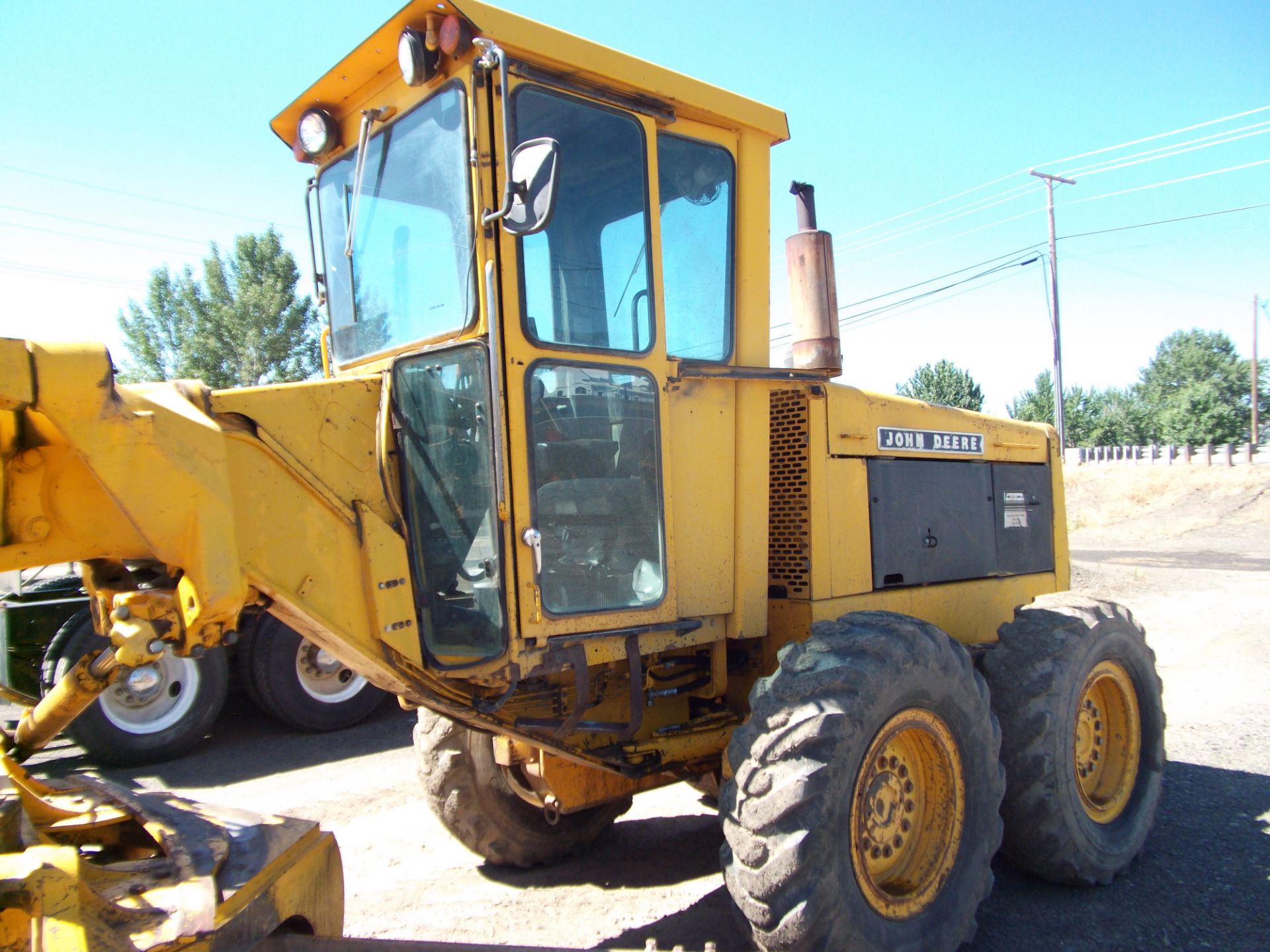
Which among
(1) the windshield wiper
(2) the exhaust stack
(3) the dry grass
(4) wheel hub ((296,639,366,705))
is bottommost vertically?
(4) wheel hub ((296,639,366,705))

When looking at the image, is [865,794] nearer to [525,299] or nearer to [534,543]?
[534,543]

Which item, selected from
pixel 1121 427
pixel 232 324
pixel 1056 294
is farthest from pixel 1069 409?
pixel 232 324

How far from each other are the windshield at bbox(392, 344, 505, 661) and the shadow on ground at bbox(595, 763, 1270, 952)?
1.42 m

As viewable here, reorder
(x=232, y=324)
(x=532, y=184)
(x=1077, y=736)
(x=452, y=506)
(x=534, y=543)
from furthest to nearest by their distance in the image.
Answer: (x=232, y=324), (x=1077, y=736), (x=452, y=506), (x=534, y=543), (x=532, y=184)

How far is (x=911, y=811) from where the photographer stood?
10.7 ft

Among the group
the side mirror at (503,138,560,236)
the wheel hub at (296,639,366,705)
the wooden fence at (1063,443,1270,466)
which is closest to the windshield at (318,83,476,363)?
the side mirror at (503,138,560,236)

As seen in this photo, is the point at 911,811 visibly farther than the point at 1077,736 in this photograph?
No

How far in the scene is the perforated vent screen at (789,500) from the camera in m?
3.63

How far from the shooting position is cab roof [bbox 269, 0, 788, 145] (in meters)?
2.72

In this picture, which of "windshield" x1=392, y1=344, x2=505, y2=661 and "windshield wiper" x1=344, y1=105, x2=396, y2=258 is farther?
"windshield wiper" x1=344, y1=105, x2=396, y2=258

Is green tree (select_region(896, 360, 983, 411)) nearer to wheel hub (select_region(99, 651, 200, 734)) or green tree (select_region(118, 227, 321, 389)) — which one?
green tree (select_region(118, 227, 321, 389))

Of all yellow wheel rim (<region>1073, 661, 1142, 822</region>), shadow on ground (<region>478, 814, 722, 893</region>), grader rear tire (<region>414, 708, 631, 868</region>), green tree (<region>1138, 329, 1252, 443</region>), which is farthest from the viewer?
green tree (<region>1138, 329, 1252, 443</region>)

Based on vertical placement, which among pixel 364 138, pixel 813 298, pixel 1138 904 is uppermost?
pixel 364 138

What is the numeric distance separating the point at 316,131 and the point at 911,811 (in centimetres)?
338
